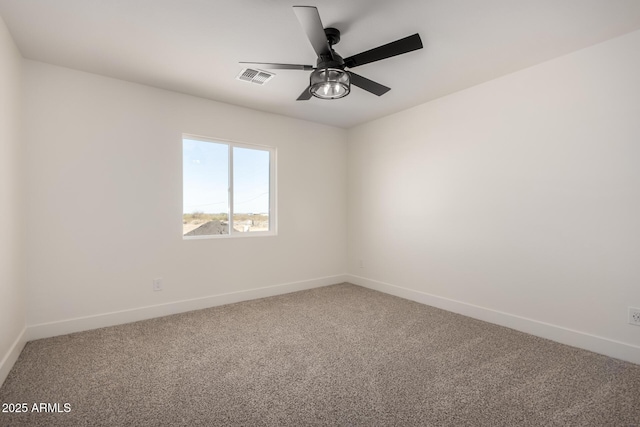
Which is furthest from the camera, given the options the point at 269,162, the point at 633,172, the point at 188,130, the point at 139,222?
the point at 269,162

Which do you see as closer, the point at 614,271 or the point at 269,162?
the point at 614,271

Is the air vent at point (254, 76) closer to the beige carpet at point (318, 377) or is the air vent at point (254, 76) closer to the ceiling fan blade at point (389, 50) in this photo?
the ceiling fan blade at point (389, 50)

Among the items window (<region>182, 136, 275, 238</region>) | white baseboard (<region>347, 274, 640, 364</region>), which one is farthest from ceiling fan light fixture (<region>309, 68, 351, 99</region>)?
white baseboard (<region>347, 274, 640, 364</region>)

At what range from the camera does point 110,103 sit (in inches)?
121

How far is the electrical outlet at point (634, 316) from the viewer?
2336mm

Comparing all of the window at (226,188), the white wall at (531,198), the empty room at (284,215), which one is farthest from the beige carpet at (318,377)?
the window at (226,188)

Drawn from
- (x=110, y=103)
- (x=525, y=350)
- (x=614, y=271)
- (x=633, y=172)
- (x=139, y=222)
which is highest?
(x=110, y=103)

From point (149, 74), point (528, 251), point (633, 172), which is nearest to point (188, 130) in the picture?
point (149, 74)

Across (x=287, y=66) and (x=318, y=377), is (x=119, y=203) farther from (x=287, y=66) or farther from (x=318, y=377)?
(x=318, y=377)

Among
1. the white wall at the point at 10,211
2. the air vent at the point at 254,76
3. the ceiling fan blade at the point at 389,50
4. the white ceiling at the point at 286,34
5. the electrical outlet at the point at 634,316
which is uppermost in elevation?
the white ceiling at the point at 286,34

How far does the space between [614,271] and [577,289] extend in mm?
297

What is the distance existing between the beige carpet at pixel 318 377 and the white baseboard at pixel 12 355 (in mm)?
50

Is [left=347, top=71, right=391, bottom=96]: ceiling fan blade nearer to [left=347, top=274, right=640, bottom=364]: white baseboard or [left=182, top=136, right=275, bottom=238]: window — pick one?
[left=182, top=136, right=275, bottom=238]: window

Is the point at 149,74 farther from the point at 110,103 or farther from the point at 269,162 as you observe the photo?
the point at 269,162
